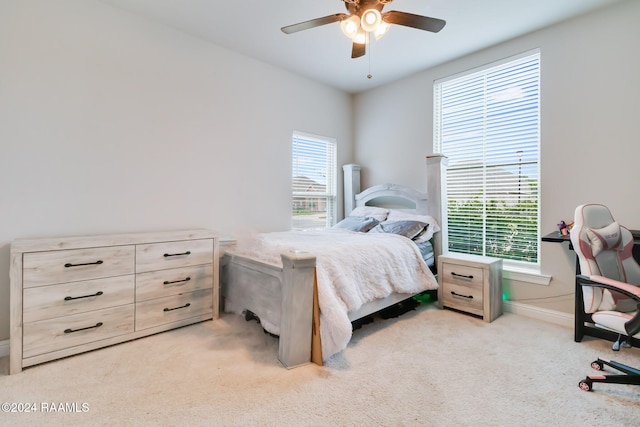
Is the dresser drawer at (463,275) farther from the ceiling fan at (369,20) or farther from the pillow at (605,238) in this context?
the ceiling fan at (369,20)

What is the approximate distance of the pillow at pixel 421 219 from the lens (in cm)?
321

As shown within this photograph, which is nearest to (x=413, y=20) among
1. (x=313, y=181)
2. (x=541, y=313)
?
(x=313, y=181)

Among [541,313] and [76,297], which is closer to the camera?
[76,297]

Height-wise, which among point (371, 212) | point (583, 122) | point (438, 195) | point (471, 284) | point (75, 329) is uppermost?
point (583, 122)

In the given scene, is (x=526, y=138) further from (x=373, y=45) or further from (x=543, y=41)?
(x=373, y=45)

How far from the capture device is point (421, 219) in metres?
3.38

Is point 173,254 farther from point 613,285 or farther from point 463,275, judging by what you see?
point 613,285

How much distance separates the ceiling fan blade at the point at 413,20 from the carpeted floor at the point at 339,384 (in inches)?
88.7

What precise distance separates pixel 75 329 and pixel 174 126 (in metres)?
1.87

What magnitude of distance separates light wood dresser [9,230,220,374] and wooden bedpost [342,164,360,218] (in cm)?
222

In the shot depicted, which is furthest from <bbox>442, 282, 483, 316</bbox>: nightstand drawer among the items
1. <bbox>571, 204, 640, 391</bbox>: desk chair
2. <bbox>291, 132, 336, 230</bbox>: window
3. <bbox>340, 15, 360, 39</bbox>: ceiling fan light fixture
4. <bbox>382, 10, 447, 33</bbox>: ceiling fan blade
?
<bbox>340, 15, 360, 39</bbox>: ceiling fan light fixture

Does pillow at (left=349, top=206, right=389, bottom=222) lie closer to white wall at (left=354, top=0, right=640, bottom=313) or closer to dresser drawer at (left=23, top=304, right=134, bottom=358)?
white wall at (left=354, top=0, right=640, bottom=313)

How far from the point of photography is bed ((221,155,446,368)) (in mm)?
1931

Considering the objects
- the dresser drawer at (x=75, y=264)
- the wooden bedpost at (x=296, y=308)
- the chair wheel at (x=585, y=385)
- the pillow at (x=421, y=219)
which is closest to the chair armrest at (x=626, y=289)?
the chair wheel at (x=585, y=385)
